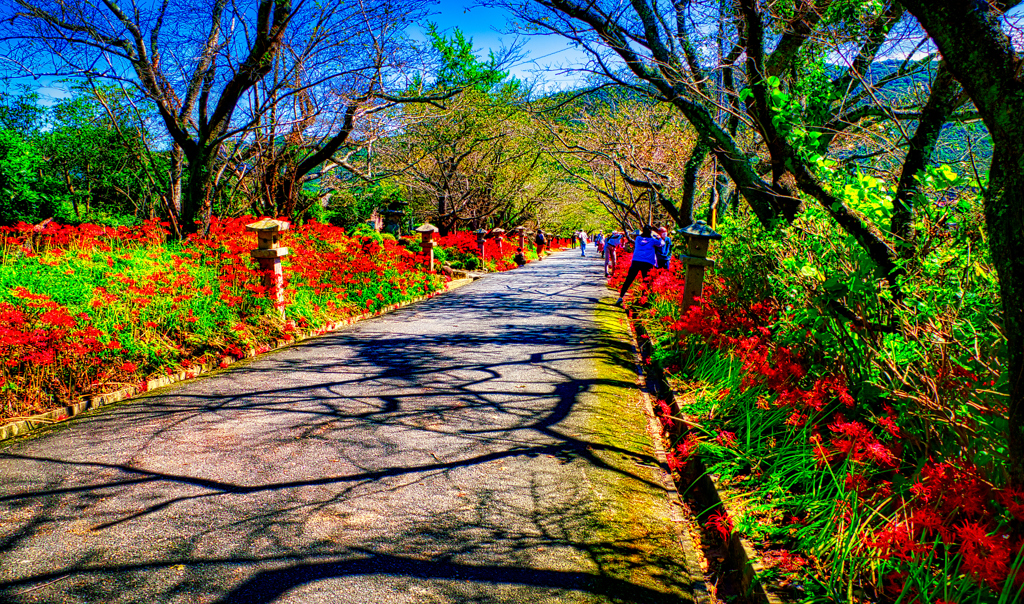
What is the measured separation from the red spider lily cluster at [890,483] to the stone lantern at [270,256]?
6274 mm

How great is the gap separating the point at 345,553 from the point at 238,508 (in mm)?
876

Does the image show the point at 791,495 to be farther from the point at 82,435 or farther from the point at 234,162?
the point at 234,162

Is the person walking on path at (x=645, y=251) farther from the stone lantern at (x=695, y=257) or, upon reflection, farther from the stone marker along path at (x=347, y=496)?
the stone marker along path at (x=347, y=496)

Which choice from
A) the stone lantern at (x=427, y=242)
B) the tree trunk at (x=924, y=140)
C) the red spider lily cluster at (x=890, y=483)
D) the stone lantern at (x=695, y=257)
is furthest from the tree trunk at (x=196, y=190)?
the tree trunk at (x=924, y=140)

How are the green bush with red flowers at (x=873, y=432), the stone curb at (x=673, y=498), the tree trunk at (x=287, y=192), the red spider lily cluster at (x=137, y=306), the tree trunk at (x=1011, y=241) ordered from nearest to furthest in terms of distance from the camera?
the tree trunk at (x=1011, y=241) → the green bush with red flowers at (x=873, y=432) → the stone curb at (x=673, y=498) → the red spider lily cluster at (x=137, y=306) → the tree trunk at (x=287, y=192)

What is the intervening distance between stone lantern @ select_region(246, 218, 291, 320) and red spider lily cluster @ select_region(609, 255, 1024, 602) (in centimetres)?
627

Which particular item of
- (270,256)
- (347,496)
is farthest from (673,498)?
(270,256)

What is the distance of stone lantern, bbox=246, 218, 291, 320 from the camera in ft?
26.3

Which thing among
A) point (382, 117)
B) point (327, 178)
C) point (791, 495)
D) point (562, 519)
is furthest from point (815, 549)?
point (327, 178)

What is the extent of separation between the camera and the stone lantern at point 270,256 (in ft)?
26.3

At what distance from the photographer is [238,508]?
10.5ft

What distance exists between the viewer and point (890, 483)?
8.80 ft

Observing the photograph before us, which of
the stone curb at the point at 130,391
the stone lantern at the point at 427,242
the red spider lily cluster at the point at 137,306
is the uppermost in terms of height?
the stone lantern at the point at 427,242

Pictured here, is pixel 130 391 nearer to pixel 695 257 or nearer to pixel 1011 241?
pixel 1011 241
